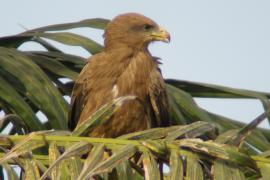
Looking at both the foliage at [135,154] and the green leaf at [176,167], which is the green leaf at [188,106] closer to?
the foliage at [135,154]

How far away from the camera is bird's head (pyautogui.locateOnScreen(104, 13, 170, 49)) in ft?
22.9

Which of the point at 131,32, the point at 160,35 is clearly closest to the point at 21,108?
the point at 160,35

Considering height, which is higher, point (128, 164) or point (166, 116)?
point (128, 164)

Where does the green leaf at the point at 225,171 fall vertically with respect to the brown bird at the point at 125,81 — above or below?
above

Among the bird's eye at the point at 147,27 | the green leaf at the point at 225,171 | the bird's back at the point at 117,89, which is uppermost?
the green leaf at the point at 225,171

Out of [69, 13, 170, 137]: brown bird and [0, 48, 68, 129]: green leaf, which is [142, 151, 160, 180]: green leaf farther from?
[69, 13, 170, 137]: brown bird

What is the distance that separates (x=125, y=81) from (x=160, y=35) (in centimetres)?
53

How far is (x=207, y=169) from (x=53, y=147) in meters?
0.68

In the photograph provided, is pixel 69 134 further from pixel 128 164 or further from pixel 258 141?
pixel 258 141

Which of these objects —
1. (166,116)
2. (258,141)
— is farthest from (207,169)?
(166,116)

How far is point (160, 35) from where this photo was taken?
6.81 m

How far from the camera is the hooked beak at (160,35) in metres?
6.75

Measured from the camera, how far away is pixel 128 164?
362 cm

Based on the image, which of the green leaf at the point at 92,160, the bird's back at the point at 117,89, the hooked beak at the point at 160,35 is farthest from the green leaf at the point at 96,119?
the hooked beak at the point at 160,35
